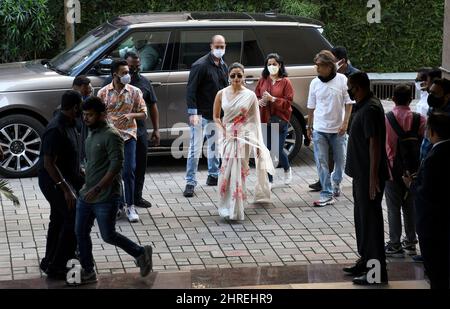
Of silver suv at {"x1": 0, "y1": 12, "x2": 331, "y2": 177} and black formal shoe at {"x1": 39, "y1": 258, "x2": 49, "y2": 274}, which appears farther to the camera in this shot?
silver suv at {"x1": 0, "y1": 12, "x2": 331, "y2": 177}

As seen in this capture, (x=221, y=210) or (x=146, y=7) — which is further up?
(x=146, y=7)

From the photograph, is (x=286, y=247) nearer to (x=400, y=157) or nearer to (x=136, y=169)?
(x=400, y=157)

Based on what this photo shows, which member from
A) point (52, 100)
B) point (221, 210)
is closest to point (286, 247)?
point (221, 210)

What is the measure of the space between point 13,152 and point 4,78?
39.4 inches

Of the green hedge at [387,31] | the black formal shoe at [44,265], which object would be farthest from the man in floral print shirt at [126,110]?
the green hedge at [387,31]

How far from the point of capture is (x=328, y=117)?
11.8 m

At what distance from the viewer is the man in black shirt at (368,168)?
8.98 m

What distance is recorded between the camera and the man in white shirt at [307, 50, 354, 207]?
11820 millimetres

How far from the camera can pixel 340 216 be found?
11.5m

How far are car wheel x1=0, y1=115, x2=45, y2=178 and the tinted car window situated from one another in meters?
3.22

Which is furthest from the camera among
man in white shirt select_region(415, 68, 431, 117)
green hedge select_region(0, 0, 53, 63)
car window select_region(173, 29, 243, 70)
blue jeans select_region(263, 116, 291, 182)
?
green hedge select_region(0, 0, 53, 63)

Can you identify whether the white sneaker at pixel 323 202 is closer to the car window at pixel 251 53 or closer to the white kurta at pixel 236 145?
the white kurta at pixel 236 145

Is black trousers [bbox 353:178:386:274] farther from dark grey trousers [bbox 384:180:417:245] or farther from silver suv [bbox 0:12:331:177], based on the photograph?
silver suv [bbox 0:12:331:177]

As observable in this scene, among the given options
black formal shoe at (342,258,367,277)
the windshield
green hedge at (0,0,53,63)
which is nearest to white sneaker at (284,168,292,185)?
the windshield
